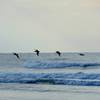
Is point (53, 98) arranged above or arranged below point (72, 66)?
below

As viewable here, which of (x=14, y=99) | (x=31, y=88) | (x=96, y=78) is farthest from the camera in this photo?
(x=96, y=78)

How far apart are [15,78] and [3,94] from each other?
986 cm

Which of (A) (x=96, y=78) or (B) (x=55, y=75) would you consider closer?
(A) (x=96, y=78)

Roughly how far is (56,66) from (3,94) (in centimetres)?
2506

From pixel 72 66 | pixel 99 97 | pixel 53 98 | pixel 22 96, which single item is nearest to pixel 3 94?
pixel 22 96

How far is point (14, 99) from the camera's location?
2034 centimetres

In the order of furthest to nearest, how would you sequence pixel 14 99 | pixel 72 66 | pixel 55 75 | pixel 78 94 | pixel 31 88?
pixel 72 66 → pixel 55 75 → pixel 31 88 → pixel 78 94 → pixel 14 99

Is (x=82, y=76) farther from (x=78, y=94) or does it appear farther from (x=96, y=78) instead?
(x=78, y=94)

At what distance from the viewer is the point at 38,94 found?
22.0 meters

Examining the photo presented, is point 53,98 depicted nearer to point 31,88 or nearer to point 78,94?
point 78,94

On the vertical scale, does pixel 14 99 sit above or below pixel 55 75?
below

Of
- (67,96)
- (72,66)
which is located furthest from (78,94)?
(72,66)

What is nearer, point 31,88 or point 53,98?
point 53,98

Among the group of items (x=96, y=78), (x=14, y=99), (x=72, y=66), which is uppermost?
(x=72, y=66)
